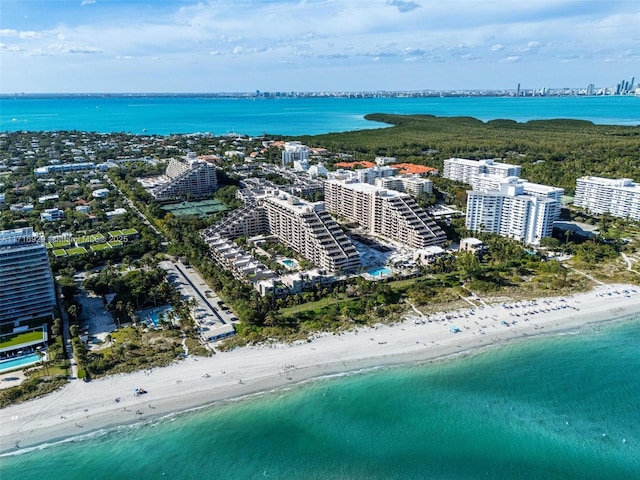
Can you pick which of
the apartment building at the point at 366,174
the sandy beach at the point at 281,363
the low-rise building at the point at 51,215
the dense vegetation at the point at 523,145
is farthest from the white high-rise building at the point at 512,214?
the low-rise building at the point at 51,215

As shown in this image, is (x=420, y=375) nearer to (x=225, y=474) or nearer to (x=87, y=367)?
(x=225, y=474)

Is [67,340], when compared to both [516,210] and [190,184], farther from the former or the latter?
[516,210]

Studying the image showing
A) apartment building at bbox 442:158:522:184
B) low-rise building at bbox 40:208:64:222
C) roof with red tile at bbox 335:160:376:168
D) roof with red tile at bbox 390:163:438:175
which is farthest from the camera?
roof with red tile at bbox 335:160:376:168

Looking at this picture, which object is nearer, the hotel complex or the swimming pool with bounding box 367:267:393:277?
the swimming pool with bounding box 367:267:393:277

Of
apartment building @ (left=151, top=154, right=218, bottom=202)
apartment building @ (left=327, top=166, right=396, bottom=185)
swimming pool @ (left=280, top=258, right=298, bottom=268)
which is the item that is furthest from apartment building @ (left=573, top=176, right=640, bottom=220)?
apartment building @ (left=151, top=154, right=218, bottom=202)

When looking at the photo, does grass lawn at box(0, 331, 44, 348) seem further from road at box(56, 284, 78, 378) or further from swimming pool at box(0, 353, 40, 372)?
road at box(56, 284, 78, 378)

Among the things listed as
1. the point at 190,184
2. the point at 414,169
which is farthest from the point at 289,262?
the point at 414,169
